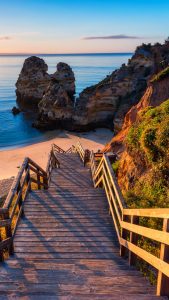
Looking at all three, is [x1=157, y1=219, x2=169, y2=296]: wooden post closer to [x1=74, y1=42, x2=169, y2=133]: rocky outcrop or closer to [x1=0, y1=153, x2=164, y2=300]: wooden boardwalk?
[x1=0, y1=153, x2=164, y2=300]: wooden boardwalk

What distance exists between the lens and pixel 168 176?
860 centimetres

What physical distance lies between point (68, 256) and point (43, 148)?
27603 mm

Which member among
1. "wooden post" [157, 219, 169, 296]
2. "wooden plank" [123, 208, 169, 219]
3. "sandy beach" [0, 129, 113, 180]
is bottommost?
"sandy beach" [0, 129, 113, 180]

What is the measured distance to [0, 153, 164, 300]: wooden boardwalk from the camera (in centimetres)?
449

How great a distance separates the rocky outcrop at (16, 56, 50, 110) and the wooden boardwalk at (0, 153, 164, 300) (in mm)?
51287

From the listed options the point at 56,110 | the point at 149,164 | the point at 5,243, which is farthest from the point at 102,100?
the point at 5,243

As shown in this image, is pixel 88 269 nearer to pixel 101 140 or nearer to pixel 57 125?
pixel 101 140

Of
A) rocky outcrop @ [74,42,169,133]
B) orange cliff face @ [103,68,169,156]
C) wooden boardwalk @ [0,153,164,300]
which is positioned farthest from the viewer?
rocky outcrop @ [74,42,169,133]

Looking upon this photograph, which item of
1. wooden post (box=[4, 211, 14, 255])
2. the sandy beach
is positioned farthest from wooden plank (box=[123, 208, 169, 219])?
the sandy beach

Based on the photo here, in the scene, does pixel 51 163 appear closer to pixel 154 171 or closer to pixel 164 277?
pixel 154 171

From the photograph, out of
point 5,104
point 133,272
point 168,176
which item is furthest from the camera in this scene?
point 5,104

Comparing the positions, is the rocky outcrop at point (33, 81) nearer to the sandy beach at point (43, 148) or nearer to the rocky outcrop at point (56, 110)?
the rocky outcrop at point (56, 110)

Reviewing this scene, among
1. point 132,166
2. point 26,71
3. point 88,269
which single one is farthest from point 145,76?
point 88,269

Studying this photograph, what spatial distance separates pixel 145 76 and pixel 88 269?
38738mm
